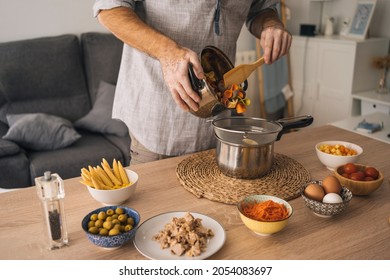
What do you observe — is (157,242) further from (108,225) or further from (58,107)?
(58,107)

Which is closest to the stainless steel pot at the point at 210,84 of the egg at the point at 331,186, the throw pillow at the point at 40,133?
the egg at the point at 331,186

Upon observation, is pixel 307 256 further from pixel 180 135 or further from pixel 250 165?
pixel 180 135

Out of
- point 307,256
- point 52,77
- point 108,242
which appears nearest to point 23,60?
point 52,77

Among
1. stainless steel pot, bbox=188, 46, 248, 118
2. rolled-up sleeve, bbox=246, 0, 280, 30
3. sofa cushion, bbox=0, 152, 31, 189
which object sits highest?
rolled-up sleeve, bbox=246, 0, 280, 30

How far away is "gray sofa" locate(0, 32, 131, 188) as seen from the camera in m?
2.18

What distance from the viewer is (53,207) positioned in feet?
2.64

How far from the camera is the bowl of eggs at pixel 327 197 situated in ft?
2.92

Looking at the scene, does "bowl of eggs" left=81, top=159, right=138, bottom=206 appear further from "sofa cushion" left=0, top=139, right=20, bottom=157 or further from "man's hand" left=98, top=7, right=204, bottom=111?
"sofa cushion" left=0, top=139, right=20, bottom=157

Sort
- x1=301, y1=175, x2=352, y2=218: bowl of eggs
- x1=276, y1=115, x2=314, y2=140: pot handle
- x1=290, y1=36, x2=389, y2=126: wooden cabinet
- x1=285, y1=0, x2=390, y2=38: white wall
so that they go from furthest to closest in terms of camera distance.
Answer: x1=285, y1=0, x2=390, y2=38: white wall < x1=290, y1=36, x2=389, y2=126: wooden cabinet < x1=276, y1=115, x2=314, y2=140: pot handle < x1=301, y1=175, x2=352, y2=218: bowl of eggs

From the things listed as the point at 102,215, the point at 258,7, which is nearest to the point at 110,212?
the point at 102,215

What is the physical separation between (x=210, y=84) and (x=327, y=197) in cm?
40

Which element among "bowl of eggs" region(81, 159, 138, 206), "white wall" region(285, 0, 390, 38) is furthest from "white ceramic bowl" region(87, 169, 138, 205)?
"white wall" region(285, 0, 390, 38)

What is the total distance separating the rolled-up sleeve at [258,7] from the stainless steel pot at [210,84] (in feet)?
1.36

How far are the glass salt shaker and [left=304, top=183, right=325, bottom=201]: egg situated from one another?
556 mm
